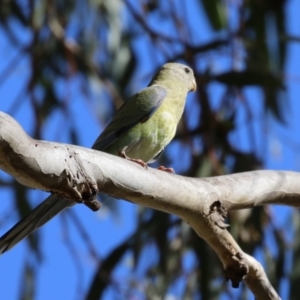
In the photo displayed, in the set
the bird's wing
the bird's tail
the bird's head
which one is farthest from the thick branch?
the bird's head

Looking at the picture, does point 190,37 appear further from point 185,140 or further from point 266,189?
point 266,189

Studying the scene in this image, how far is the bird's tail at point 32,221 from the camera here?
7.57 ft

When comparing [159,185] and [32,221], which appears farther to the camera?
[32,221]

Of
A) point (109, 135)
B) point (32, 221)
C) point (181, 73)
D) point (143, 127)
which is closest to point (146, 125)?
point (143, 127)

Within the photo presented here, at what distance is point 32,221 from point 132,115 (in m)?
0.85

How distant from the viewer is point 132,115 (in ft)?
10.4

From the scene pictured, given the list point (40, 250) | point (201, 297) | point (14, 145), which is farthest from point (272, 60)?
point (14, 145)

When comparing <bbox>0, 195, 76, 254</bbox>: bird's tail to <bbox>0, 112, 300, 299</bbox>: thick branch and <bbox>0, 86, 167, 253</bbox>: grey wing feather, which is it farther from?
<bbox>0, 112, 300, 299</bbox>: thick branch

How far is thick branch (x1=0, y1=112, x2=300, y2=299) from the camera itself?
183cm

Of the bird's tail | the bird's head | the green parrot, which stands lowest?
the bird's tail

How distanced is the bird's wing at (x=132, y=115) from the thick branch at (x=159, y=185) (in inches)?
26.7

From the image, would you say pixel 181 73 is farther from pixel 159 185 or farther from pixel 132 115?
pixel 159 185

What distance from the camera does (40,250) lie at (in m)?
4.19

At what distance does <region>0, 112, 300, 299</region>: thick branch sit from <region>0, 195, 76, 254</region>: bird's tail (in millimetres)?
338
